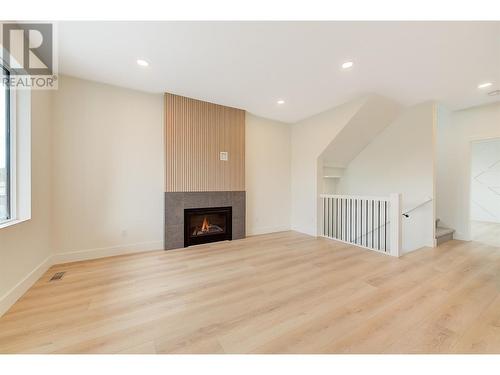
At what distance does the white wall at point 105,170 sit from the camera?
294cm

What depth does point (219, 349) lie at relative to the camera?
4.54 feet

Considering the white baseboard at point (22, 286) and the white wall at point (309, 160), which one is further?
the white wall at point (309, 160)

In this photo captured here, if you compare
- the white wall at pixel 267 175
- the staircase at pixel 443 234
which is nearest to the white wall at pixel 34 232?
the white wall at pixel 267 175

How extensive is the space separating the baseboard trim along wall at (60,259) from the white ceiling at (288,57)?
2.63 m

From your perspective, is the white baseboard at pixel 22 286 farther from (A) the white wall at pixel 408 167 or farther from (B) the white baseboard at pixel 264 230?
(A) the white wall at pixel 408 167

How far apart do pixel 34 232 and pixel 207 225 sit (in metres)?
2.46

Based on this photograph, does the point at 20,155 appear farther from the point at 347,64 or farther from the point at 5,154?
the point at 347,64

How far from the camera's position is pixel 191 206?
382 centimetres

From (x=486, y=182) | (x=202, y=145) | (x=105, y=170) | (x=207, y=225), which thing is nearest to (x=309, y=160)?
(x=202, y=145)
